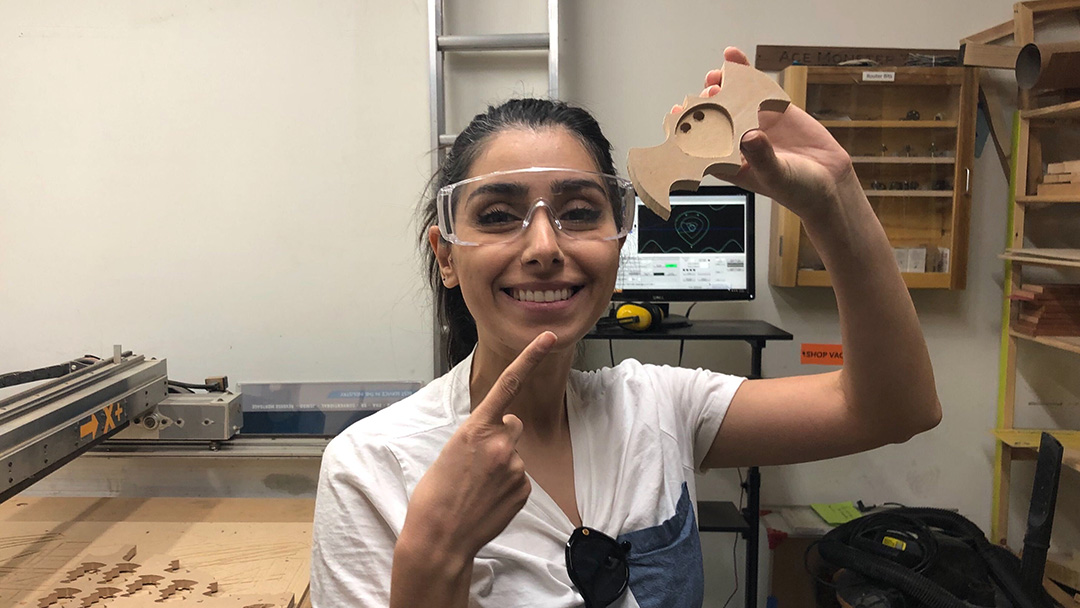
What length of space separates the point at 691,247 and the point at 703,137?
54.6 inches

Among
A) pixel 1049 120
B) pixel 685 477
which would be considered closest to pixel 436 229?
pixel 685 477

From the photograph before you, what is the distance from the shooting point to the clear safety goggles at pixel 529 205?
896mm

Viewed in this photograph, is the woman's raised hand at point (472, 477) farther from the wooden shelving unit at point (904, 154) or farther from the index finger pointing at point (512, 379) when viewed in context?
the wooden shelving unit at point (904, 154)

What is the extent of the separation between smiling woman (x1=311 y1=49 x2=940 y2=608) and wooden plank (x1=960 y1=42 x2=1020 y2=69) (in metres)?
1.75

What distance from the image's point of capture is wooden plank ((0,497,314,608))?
1.49m

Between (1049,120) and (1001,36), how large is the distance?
0.36 meters

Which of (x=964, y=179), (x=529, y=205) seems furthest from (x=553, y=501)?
(x=964, y=179)

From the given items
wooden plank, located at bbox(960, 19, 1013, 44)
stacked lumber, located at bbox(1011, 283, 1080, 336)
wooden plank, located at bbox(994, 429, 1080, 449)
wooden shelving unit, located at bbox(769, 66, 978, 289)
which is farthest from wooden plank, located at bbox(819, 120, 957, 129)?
wooden plank, located at bbox(994, 429, 1080, 449)

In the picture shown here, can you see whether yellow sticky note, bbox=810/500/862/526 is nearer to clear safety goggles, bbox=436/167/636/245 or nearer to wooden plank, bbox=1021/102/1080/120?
wooden plank, bbox=1021/102/1080/120

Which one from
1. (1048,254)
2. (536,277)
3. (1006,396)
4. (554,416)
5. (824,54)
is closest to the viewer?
(536,277)

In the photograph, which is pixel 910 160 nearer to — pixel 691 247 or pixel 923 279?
pixel 923 279

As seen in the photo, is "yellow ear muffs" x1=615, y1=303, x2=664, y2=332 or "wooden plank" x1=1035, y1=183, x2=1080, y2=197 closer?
"yellow ear muffs" x1=615, y1=303, x2=664, y2=332

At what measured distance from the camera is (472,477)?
28.4 inches

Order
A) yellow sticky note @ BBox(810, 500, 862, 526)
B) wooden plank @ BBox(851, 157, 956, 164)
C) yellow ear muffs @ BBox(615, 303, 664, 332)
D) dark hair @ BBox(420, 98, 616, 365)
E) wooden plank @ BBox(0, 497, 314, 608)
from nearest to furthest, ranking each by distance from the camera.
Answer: dark hair @ BBox(420, 98, 616, 365)
wooden plank @ BBox(0, 497, 314, 608)
yellow ear muffs @ BBox(615, 303, 664, 332)
wooden plank @ BBox(851, 157, 956, 164)
yellow sticky note @ BBox(810, 500, 862, 526)
